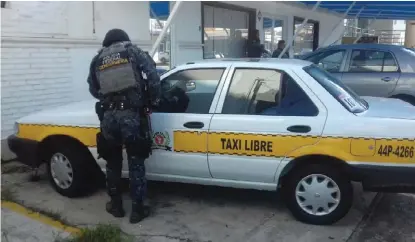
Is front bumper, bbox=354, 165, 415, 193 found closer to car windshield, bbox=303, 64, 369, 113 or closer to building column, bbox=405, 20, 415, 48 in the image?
car windshield, bbox=303, 64, 369, 113

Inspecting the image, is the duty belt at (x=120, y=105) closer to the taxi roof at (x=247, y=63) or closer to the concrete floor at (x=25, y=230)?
the taxi roof at (x=247, y=63)

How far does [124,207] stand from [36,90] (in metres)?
2.96

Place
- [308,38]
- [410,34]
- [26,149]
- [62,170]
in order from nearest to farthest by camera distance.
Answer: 1. [62,170]
2. [26,149]
3. [308,38]
4. [410,34]

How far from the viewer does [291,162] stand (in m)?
3.89

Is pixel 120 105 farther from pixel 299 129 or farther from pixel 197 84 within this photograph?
pixel 299 129

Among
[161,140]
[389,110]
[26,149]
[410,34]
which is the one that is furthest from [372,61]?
[410,34]

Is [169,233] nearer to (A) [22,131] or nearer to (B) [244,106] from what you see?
(B) [244,106]

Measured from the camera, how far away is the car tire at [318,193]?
12.6 ft

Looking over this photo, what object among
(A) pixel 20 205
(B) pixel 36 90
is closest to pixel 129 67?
(A) pixel 20 205

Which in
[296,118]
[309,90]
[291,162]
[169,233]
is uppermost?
[309,90]

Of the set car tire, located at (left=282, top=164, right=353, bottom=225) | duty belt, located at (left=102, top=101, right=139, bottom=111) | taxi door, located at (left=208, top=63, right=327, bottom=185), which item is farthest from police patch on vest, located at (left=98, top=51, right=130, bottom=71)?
car tire, located at (left=282, top=164, right=353, bottom=225)

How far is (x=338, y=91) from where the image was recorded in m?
4.07

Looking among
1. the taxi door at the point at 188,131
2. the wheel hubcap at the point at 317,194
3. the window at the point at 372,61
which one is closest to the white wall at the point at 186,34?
the window at the point at 372,61

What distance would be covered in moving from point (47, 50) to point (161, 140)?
3302 millimetres
